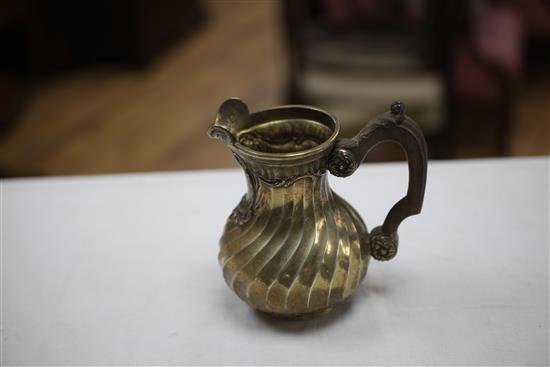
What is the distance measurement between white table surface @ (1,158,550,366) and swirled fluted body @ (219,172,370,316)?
70 millimetres

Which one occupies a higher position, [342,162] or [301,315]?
[342,162]

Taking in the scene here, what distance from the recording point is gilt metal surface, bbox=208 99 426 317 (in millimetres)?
664

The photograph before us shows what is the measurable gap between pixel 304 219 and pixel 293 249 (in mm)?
34

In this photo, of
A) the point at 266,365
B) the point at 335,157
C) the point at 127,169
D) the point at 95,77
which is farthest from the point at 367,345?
the point at 95,77

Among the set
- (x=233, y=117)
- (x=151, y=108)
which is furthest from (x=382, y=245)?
(x=151, y=108)

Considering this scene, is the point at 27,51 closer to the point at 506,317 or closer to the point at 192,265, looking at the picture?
the point at 192,265

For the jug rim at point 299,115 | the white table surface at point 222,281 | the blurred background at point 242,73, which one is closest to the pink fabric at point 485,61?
the blurred background at point 242,73

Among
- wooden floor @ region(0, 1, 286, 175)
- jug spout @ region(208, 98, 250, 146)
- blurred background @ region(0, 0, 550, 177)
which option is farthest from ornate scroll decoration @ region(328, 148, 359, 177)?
wooden floor @ region(0, 1, 286, 175)

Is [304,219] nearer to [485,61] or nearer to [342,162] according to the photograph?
[342,162]

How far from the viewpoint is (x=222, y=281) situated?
840 mm

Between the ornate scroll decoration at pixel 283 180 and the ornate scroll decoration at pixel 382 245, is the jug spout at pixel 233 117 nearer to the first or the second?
the ornate scroll decoration at pixel 283 180

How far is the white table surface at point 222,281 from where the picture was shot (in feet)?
2.40

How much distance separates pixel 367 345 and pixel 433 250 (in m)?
0.20

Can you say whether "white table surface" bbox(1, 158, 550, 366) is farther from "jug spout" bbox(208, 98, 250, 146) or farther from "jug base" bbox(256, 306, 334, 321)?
"jug spout" bbox(208, 98, 250, 146)
